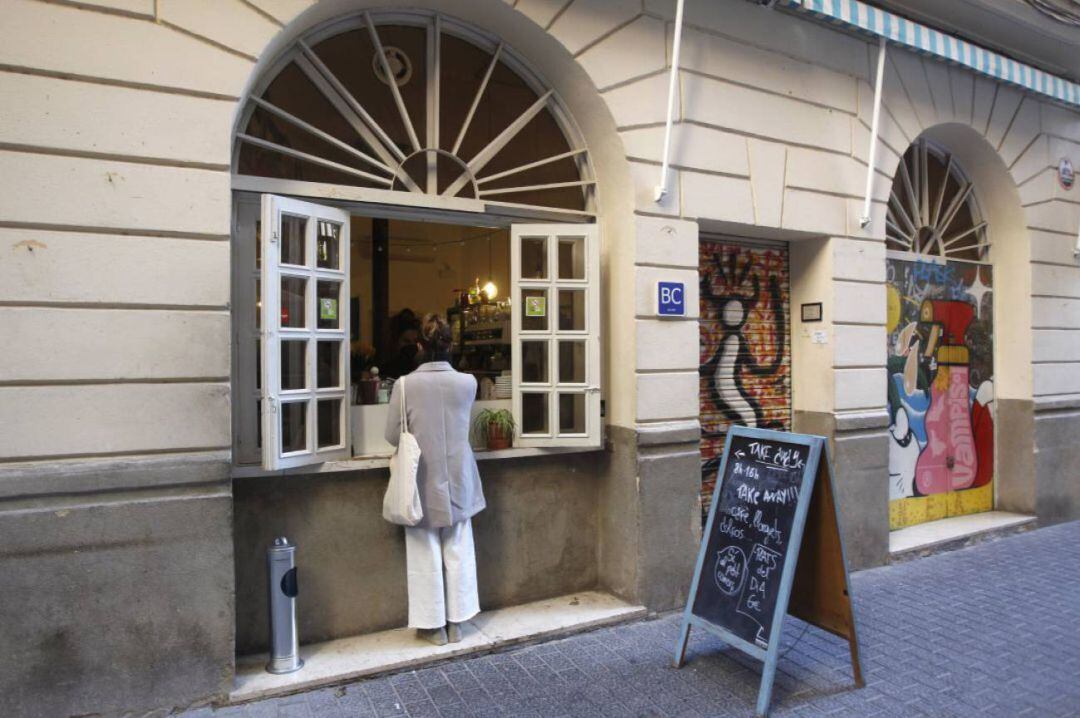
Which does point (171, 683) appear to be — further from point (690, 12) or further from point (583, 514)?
point (690, 12)

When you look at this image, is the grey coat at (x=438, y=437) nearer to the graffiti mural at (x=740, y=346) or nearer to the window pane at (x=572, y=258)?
A: the window pane at (x=572, y=258)

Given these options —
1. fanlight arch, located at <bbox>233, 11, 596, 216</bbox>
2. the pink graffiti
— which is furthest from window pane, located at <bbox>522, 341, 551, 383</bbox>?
the pink graffiti

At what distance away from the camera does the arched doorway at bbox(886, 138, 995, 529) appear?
753 cm

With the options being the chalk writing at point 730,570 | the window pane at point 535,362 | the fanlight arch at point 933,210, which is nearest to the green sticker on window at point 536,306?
the window pane at point 535,362

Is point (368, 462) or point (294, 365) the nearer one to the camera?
point (294, 365)

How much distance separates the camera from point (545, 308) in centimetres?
540

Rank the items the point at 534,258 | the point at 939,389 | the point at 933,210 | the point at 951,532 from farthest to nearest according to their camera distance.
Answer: the point at 933,210, the point at 939,389, the point at 951,532, the point at 534,258

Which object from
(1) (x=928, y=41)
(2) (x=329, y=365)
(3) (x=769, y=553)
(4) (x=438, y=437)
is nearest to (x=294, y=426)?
(2) (x=329, y=365)

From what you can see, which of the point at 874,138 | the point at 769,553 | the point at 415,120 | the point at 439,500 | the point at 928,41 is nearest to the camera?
the point at 769,553

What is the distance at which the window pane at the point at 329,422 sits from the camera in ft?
15.3

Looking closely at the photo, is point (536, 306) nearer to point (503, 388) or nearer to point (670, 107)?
point (503, 388)

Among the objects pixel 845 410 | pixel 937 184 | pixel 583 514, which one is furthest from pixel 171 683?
pixel 937 184

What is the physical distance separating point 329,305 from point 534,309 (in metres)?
1.51

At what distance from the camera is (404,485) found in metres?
4.50
